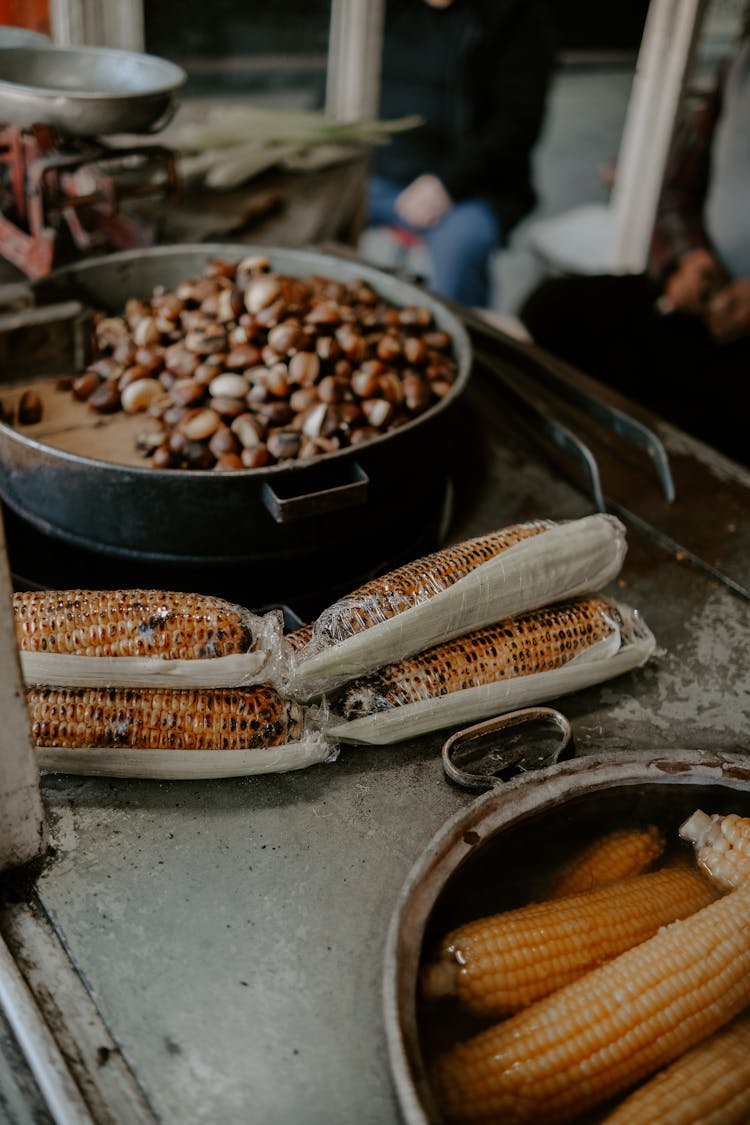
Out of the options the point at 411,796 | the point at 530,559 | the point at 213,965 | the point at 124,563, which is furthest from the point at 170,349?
the point at 213,965

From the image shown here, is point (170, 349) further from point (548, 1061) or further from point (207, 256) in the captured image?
point (548, 1061)

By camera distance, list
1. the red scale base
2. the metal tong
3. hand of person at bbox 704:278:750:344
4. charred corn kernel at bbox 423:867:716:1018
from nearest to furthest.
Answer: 1. charred corn kernel at bbox 423:867:716:1018
2. the metal tong
3. the red scale base
4. hand of person at bbox 704:278:750:344

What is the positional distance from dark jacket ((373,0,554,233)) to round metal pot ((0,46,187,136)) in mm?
2558

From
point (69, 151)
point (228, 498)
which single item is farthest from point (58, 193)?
point (228, 498)

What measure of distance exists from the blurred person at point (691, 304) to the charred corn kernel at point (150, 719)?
8.39 feet

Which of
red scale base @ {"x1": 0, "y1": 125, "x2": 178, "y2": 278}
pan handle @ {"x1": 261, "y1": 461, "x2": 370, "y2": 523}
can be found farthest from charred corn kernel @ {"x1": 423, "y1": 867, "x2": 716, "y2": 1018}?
red scale base @ {"x1": 0, "y1": 125, "x2": 178, "y2": 278}

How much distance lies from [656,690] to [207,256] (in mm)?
1594

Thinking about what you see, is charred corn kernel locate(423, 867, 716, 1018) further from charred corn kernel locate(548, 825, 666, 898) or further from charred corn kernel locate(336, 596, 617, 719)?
charred corn kernel locate(336, 596, 617, 719)

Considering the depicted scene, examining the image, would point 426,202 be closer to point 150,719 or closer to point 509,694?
point 509,694

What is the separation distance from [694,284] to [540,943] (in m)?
3.00

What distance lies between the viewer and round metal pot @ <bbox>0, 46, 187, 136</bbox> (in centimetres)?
234

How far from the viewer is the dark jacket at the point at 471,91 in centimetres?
477

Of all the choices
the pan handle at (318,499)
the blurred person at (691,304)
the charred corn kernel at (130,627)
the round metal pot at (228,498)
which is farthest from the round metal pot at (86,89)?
the blurred person at (691,304)

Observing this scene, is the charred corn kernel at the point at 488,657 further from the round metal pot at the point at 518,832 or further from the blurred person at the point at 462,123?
the blurred person at the point at 462,123
